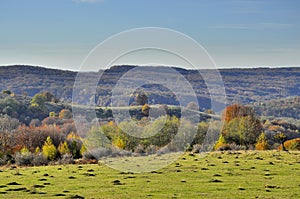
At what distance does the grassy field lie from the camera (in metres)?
23.1

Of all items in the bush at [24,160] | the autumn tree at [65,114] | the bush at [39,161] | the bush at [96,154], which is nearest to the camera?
the bush at [24,160]

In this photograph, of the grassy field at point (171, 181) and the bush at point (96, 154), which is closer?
the grassy field at point (171, 181)

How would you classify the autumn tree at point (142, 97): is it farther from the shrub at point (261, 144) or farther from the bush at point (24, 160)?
the bush at point (24, 160)


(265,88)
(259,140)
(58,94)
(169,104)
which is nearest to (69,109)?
(58,94)

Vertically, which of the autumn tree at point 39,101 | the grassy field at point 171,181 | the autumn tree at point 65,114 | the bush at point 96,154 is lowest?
the bush at point 96,154

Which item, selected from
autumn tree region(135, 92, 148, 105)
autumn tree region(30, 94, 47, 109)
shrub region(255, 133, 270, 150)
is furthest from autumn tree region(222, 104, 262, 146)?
autumn tree region(30, 94, 47, 109)

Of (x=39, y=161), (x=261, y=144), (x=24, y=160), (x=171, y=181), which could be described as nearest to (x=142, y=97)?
(x=261, y=144)

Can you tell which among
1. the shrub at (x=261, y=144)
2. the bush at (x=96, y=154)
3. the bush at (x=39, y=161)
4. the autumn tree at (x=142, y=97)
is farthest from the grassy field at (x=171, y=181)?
the autumn tree at (x=142, y=97)

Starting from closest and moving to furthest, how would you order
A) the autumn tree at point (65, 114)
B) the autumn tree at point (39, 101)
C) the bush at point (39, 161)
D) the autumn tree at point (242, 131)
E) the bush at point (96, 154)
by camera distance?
the bush at point (39, 161)
the bush at point (96, 154)
the autumn tree at point (242, 131)
the autumn tree at point (65, 114)
the autumn tree at point (39, 101)

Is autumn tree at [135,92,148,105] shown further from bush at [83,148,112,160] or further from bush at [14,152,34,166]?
bush at [14,152,34,166]

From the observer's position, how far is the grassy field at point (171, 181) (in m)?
23.1

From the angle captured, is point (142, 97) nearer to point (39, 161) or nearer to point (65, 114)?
point (65, 114)

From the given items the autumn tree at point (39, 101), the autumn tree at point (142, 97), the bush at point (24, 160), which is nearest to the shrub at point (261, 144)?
the bush at point (24, 160)

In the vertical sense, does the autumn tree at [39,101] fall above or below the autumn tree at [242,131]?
above
